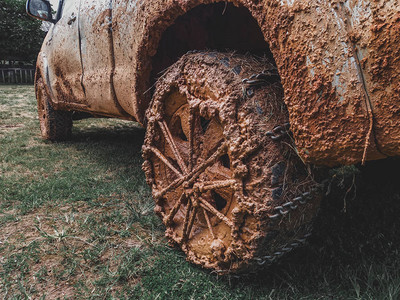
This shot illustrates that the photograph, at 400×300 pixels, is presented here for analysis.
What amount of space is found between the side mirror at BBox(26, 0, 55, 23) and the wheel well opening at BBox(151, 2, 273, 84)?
210cm

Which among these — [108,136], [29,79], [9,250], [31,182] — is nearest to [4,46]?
[29,79]

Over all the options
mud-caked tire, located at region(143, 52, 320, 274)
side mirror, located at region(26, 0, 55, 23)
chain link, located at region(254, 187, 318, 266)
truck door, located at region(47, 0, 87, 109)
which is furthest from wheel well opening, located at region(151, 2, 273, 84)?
side mirror, located at region(26, 0, 55, 23)

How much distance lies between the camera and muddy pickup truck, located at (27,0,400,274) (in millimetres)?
824

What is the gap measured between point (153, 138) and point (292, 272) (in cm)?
92

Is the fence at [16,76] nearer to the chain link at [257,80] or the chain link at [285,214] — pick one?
the chain link at [257,80]

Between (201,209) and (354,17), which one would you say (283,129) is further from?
(201,209)

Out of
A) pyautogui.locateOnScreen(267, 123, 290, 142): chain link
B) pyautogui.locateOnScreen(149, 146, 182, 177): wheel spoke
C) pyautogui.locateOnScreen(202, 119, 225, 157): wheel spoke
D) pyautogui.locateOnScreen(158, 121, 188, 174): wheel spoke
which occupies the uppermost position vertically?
pyautogui.locateOnScreen(267, 123, 290, 142): chain link

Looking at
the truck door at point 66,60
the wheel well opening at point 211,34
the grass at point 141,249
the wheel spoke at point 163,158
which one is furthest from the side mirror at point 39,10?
the wheel spoke at point 163,158

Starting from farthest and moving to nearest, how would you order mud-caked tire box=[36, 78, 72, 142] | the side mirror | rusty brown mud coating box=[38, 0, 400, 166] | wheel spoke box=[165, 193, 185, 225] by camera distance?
mud-caked tire box=[36, 78, 72, 142], the side mirror, wheel spoke box=[165, 193, 185, 225], rusty brown mud coating box=[38, 0, 400, 166]

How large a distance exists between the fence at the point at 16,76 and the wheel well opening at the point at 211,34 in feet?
54.3

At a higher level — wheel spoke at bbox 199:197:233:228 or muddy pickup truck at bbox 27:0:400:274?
muddy pickup truck at bbox 27:0:400:274

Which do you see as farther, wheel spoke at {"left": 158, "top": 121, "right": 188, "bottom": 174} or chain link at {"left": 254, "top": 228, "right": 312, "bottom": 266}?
wheel spoke at {"left": 158, "top": 121, "right": 188, "bottom": 174}

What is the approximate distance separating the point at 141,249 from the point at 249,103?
0.91m

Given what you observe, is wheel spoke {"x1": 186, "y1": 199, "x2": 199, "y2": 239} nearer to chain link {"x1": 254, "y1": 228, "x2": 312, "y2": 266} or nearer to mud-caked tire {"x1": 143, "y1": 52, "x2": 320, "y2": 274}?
mud-caked tire {"x1": 143, "y1": 52, "x2": 320, "y2": 274}
